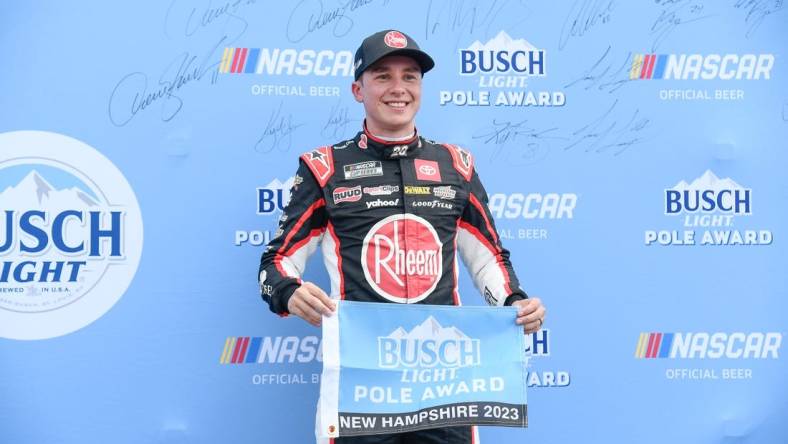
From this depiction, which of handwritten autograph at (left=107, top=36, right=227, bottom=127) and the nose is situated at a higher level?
handwritten autograph at (left=107, top=36, right=227, bottom=127)

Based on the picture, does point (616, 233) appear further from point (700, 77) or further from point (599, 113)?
point (700, 77)

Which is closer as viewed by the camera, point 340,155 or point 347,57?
point 340,155

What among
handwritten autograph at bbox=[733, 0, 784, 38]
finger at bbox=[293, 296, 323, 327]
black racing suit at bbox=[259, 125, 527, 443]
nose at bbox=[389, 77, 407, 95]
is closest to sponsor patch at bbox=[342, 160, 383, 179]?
black racing suit at bbox=[259, 125, 527, 443]

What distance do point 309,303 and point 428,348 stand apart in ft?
1.21

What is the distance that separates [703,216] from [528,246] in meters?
0.70

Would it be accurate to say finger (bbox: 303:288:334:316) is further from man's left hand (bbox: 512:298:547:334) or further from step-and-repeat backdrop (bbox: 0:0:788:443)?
step-and-repeat backdrop (bbox: 0:0:788:443)

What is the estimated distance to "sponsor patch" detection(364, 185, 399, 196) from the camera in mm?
2152

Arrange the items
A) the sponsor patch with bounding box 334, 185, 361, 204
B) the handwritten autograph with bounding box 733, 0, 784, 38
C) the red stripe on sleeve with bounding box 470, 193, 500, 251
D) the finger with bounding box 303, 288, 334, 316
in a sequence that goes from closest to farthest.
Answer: the finger with bounding box 303, 288, 334, 316 → the sponsor patch with bounding box 334, 185, 361, 204 → the red stripe on sleeve with bounding box 470, 193, 500, 251 → the handwritten autograph with bounding box 733, 0, 784, 38

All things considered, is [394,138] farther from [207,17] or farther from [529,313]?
[207,17]

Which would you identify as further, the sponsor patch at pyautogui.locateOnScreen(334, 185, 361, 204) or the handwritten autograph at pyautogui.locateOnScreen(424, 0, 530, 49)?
the handwritten autograph at pyautogui.locateOnScreen(424, 0, 530, 49)

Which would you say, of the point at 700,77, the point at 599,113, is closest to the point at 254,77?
the point at 599,113

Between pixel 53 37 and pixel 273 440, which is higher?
pixel 53 37

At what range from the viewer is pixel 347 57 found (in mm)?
2760

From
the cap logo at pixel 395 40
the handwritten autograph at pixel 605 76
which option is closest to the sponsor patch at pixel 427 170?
the cap logo at pixel 395 40
